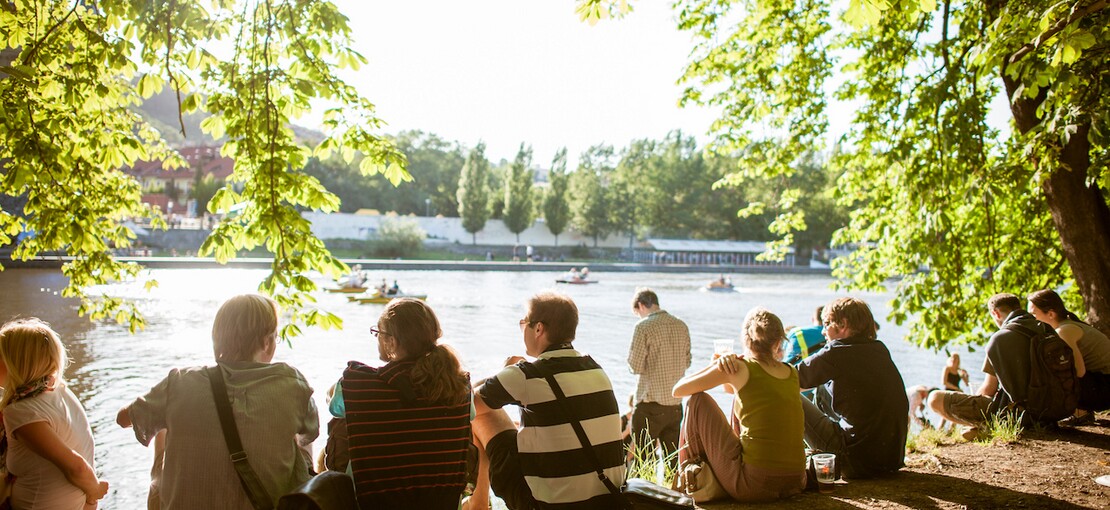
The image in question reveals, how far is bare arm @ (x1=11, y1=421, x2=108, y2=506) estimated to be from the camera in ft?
10.0

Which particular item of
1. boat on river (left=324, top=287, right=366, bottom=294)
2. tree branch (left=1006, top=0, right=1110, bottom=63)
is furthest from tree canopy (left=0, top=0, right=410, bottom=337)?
boat on river (left=324, top=287, right=366, bottom=294)

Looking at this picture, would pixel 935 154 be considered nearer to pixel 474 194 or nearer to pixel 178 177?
pixel 474 194

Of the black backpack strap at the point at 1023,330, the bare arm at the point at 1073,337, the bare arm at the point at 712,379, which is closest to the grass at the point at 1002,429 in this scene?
the bare arm at the point at 1073,337

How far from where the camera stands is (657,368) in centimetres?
649

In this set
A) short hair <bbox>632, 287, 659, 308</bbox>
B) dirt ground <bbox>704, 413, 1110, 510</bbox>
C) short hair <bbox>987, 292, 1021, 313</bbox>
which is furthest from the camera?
short hair <bbox>632, 287, 659, 308</bbox>

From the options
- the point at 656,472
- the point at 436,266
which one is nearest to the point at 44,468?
the point at 656,472

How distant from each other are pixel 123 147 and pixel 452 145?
93.7 meters

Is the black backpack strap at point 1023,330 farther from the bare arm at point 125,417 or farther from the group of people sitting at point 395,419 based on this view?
the bare arm at point 125,417

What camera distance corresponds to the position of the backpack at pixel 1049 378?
18.2 feet

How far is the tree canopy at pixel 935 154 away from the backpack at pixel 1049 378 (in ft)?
3.60

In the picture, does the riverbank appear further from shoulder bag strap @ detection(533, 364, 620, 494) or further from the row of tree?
shoulder bag strap @ detection(533, 364, 620, 494)

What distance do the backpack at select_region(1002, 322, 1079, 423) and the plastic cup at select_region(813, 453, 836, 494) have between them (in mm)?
2155

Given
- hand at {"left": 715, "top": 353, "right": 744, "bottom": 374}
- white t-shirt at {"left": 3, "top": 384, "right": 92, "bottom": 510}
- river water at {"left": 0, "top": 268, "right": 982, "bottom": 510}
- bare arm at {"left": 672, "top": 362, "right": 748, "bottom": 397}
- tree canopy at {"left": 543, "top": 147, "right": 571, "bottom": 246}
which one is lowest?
river water at {"left": 0, "top": 268, "right": 982, "bottom": 510}

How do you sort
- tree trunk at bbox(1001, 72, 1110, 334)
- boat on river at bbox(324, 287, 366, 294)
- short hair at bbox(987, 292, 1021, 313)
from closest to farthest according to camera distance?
short hair at bbox(987, 292, 1021, 313) < tree trunk at bbox(1001, 72, 1110, 334) < boat on river at bbox(324, 287, 366, 294)
